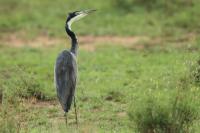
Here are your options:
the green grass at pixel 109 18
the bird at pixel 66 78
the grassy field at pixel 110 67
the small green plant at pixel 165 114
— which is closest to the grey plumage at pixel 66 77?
the bird at pixel 66 78

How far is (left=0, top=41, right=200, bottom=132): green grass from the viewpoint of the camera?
8430 millimetres

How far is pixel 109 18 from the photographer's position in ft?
53.7

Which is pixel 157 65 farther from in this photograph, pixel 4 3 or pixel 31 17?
pixel 4 3

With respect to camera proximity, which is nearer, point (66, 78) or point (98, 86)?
point (66, 78)

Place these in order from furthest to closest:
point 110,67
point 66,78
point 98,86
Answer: point 110,67
point 98,86
point 66,78

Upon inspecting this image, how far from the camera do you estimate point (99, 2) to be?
17.3 meters

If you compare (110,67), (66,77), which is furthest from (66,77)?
(110,67)

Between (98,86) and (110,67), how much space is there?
1321 mm

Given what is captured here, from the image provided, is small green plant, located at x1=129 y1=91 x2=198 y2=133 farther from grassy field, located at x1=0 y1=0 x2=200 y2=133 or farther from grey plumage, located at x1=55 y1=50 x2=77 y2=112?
grey plumage, located at x1=55 y1=50 x2=77 y2=112

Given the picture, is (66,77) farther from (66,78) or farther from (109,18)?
(109,18)

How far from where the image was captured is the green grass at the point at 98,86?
332 inches

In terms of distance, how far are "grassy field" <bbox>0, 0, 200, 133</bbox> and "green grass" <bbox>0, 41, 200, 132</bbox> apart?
0.04 ft

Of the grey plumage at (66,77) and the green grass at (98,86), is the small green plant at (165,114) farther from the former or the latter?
the grey plumage at (66,77)

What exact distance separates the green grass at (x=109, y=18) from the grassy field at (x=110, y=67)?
0.02m
